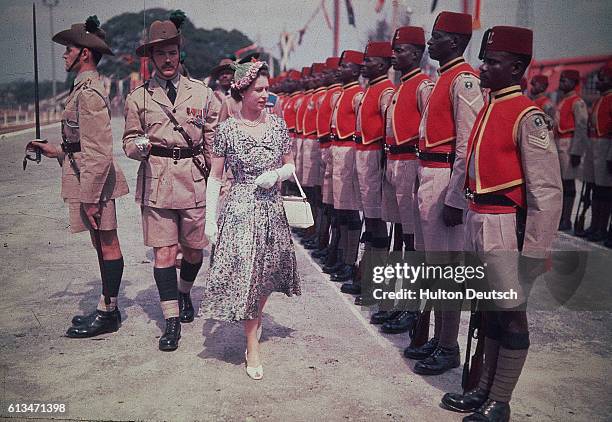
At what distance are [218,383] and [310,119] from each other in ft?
16.8

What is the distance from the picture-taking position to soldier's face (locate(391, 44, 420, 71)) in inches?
182

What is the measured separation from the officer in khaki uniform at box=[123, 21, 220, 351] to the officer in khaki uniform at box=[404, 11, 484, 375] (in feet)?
5.67

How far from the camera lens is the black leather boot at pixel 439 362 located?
13.1 feet

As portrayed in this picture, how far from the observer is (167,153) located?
4.52 meters

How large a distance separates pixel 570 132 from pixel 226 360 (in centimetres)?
767

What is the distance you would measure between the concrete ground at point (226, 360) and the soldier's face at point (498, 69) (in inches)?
74.3

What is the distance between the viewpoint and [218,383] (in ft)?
12.5

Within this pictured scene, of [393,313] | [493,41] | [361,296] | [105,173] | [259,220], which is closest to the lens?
[493,41]

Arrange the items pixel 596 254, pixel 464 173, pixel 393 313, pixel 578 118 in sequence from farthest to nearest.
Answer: pixel 578 118
pixel 596 254
pixel 393 313
pixel 464 173

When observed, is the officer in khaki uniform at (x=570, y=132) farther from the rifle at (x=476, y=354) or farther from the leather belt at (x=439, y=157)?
the rifle at (x=476, y=354)

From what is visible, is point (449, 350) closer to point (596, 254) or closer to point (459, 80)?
point (459, 80)

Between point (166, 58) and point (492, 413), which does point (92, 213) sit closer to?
point (166, 58)

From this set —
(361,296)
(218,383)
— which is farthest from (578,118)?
(218,383)

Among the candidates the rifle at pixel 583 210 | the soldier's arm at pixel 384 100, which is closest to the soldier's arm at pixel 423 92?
the soldier's arm at pixel 384 100
